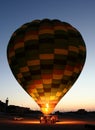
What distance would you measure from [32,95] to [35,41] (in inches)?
217

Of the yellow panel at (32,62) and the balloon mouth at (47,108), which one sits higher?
the yellow panel at (32,62)

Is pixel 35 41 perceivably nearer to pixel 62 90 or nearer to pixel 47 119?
pixel 62 90

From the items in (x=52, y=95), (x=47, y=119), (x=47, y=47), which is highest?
(x=47, y=47)

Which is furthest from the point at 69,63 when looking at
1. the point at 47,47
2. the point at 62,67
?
the point at 47,47

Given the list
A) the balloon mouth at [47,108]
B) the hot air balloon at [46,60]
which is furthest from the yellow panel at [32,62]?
the balloon mouth at [47,108]

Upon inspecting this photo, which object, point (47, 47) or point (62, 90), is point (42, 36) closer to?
point (47, 47)

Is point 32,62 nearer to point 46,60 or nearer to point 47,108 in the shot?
point 46,60

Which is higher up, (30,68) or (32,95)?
(30,68)

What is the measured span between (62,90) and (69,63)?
111 inches

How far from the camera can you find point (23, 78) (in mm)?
30172

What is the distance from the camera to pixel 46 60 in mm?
29016

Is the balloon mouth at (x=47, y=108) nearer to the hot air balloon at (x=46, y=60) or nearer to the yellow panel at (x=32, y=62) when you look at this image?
the hot air balloon at (x=46, y=60)

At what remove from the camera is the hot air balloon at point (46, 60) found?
29078mm

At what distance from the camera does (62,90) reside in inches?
1176
